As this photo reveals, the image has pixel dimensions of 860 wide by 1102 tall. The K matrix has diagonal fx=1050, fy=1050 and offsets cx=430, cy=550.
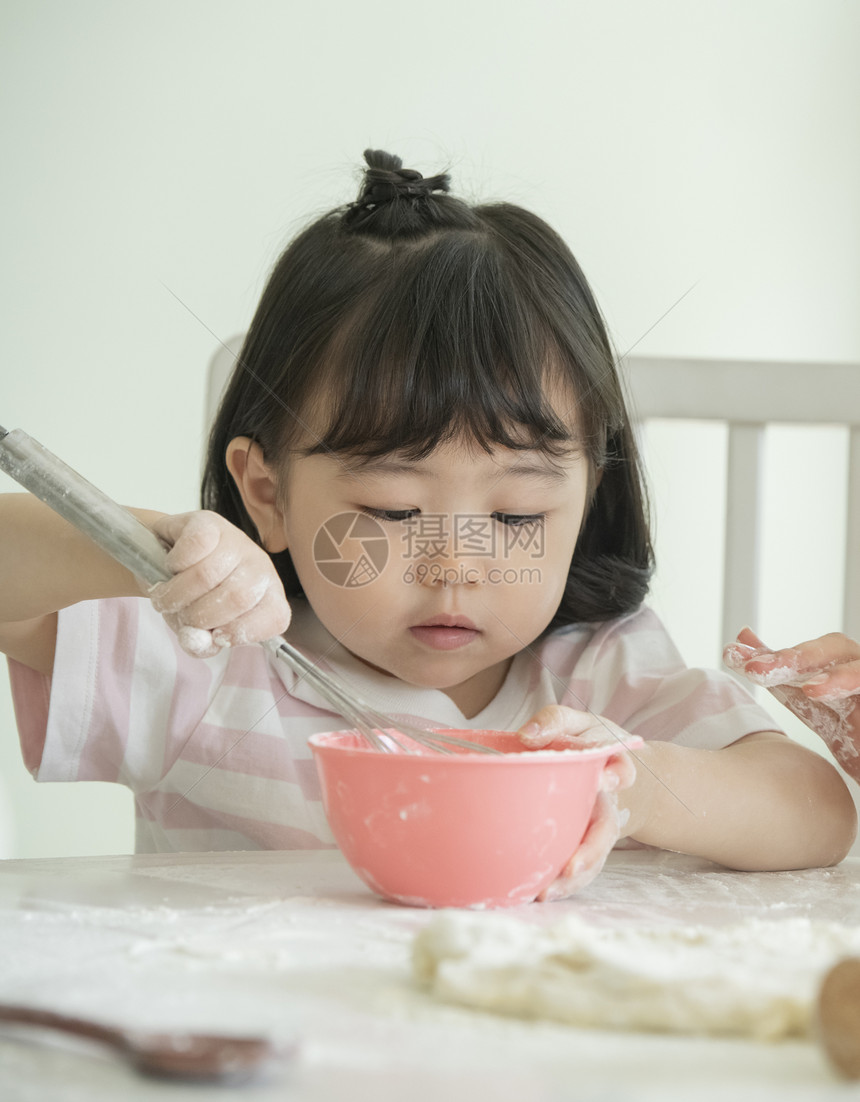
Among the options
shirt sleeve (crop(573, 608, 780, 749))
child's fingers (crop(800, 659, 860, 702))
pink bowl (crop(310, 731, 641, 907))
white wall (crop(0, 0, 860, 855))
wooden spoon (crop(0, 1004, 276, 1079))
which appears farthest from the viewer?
white wall (crop(0, 0, 860, 855))

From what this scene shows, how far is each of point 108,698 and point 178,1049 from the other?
19.6 inches

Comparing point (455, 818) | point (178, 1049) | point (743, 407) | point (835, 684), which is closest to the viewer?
point (178, 1049)

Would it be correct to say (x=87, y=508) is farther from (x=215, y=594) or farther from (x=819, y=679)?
(x=819, y=679)

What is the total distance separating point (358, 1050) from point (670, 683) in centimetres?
55

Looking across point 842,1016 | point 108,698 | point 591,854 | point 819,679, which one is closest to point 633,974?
point 842,1016

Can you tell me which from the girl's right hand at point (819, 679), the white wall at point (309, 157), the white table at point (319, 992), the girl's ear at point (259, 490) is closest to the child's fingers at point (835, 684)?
the girl's right hand at point (819, 679)

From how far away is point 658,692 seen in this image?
2.54 feet

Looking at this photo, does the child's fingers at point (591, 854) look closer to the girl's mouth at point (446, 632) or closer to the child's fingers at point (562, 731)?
the child's fingers at point (562, 731)

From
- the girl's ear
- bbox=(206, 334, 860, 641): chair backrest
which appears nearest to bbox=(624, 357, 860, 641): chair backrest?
bbox=(206, 334, 860, 641): chair backrest

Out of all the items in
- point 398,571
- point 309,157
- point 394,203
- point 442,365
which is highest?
point 309,157

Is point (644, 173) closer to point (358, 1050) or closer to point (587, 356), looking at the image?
point (587, 356)

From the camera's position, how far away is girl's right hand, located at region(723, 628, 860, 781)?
606 mm

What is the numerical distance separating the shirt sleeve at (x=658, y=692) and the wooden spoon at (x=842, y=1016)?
0.46 metres

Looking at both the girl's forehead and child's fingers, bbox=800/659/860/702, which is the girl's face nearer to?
the girl's forehead
